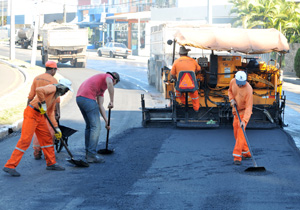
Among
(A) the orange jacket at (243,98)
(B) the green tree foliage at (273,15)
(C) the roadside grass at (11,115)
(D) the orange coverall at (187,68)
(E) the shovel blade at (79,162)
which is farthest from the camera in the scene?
(B) the green tree foliage at (273,15)

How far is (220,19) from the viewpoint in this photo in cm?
5253

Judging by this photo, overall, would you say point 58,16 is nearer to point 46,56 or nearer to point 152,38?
point 46,56

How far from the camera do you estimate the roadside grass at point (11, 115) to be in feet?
44.4

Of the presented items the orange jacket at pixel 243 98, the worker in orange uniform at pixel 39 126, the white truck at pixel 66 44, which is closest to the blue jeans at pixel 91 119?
the worker in orange uniform at pixel 39 126

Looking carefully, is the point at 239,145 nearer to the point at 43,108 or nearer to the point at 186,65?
the point at 43,108

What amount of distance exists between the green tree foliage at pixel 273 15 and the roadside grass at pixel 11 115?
25637 mm

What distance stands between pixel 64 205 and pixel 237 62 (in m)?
8.08

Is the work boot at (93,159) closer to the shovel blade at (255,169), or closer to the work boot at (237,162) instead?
the work boot at (237,162)

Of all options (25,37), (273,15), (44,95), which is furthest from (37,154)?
(25,37)

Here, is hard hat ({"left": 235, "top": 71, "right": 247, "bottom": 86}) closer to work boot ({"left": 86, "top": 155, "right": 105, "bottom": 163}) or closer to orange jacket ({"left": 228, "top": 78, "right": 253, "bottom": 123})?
orange jacket ({"left": 228, "top": 78, "right": 253, "bottom": 123})

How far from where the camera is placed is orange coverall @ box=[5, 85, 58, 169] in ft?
26.8

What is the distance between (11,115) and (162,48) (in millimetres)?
8123

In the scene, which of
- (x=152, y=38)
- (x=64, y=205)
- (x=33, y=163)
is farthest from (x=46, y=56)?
(x=64, y=205)

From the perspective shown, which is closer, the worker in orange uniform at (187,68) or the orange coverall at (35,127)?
the orange coverall at (35,127)
